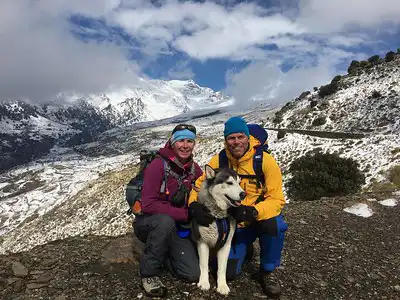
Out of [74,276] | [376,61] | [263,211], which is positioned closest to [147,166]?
[263,211]

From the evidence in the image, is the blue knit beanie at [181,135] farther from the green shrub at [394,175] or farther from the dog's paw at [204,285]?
the green shrub at [394,175]

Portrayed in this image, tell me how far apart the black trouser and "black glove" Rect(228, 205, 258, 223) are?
1287mm

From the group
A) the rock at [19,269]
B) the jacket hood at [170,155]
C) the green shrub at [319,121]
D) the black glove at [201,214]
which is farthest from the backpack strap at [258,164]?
the green shrub at [319,121]

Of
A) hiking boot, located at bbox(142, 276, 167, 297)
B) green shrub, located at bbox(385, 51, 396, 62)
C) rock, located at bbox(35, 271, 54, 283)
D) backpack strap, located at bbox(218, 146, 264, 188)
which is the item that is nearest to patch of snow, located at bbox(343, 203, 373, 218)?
backpack strap, located at bbox(218, 146, 264, 188)

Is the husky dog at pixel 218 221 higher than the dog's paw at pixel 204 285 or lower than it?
higher

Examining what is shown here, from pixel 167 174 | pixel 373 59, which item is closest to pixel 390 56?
pixel 373 59

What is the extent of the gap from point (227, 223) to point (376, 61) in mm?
91284

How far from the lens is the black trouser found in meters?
6.55

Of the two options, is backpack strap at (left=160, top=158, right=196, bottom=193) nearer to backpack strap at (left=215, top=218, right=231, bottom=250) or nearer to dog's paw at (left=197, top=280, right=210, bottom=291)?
backpack strap at (left=215, top=218, right=231, bottom=250)

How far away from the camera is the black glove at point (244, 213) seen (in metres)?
6.22

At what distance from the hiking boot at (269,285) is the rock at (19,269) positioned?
537cm

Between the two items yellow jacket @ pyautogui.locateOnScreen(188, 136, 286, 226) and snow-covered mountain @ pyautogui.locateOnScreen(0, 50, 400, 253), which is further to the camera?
snow-covered mountain @ pyautogui.locateOnScreen(0, 50, 400, 253)

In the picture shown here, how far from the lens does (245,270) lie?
7.75m

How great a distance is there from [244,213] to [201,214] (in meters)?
0.82
